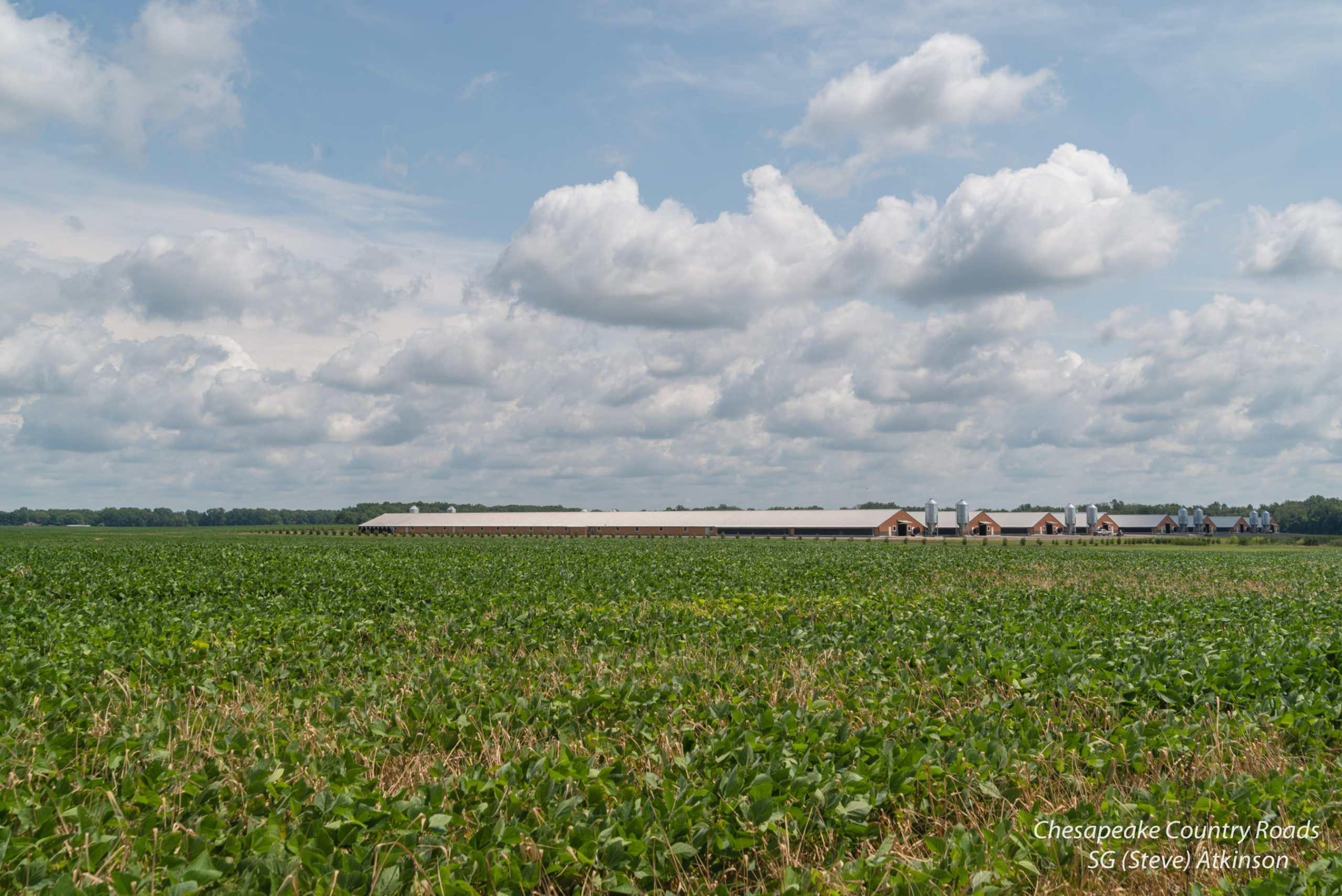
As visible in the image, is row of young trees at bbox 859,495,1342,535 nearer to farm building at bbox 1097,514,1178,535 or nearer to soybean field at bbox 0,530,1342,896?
farm building at bbox 1097,514,1178,535

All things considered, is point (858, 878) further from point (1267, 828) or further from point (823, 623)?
point (823, 623)

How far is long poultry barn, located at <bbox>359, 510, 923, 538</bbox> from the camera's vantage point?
99812mm

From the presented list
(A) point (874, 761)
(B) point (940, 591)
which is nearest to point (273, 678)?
(A) point (874, 761)

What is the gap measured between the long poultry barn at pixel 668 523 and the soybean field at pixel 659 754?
278 ft

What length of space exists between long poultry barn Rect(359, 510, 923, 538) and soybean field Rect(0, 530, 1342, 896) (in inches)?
3336

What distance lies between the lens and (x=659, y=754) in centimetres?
Result: 732

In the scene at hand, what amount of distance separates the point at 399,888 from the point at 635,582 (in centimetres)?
2080

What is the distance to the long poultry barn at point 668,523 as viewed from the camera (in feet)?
327

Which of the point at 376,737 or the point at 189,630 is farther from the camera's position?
the point at 189,630

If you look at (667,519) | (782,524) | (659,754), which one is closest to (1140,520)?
(782,524)

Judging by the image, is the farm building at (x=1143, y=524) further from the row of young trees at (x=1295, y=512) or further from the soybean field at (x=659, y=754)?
the soybean field at (x=659, y=754)

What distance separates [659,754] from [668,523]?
10723cm

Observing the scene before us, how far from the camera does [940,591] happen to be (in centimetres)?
2498

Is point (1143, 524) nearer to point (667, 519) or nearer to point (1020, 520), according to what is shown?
point (1020, 520)
